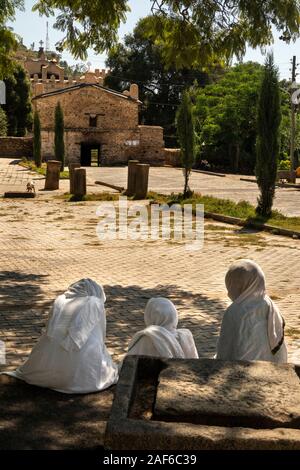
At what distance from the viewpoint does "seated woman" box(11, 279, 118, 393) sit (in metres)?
4.87

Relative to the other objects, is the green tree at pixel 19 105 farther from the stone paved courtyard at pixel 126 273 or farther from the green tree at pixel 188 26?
the green tree at pixel 188 26

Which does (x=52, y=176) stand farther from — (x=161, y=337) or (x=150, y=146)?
(x=161, y=337)

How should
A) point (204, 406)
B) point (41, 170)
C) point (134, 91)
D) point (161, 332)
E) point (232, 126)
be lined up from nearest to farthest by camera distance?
point (204, 406), point (161, 332), point (41, 170), point (232, 126), point (134, 91)

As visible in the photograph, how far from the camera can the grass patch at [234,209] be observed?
55.8 feet

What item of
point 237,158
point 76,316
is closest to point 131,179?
point 76,316

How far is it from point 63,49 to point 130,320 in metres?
5.60

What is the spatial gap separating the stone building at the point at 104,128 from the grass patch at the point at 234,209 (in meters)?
25.7

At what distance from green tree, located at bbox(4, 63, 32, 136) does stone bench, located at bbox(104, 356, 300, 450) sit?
51596 mm

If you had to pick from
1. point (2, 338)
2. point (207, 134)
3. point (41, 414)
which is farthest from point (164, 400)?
point (207, 134)

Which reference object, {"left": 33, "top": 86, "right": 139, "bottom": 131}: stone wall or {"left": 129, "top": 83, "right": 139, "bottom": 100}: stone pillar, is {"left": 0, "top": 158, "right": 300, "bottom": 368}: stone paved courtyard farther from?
{"left": 129, "top": 83, "right": 139, "bottom": 100}: stone pillar

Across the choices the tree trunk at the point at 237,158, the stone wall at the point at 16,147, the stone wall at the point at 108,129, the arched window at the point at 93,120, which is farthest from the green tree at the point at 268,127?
the stone wall at the point at 16,147

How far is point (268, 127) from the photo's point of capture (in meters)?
17.9

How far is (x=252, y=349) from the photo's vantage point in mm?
4668

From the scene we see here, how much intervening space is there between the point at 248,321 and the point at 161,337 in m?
0.65
